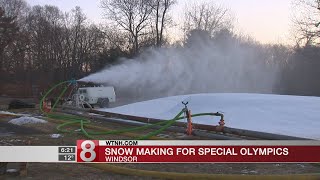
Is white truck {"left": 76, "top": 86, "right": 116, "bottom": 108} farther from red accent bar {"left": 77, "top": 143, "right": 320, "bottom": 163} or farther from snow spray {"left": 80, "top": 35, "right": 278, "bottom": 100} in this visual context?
red accent bar {"left": 77, "top": 143, "right": 320, "bottom": 163}

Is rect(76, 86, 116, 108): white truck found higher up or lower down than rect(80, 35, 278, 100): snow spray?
lower down

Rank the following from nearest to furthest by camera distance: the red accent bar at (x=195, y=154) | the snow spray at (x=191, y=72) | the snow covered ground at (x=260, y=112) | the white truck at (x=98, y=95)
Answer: the red accent bar at (x=195, y=154), the snow covered ground at (x=260, y=112), the snow spray at (x=191, y=72), the white truck at (x=98, y=95)

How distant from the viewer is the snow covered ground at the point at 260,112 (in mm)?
13594

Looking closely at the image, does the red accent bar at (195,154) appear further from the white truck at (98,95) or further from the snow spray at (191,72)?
the white truck at (98,95)

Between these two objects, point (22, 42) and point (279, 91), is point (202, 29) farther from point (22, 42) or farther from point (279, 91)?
point (22, 42)

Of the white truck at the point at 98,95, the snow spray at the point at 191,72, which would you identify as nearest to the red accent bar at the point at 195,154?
the snow spray at the point at 191,72

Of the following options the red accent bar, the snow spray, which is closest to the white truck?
the snow spray

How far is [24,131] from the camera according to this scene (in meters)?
14.0

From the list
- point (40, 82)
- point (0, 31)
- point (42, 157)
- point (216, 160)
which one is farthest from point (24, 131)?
point (0, 31)

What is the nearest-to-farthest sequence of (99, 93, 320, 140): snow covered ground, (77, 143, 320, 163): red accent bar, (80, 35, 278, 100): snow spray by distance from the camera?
(77, 143, 320, 163): red accent bar, (99, 93, 320, 140): snow covered ground, (80, 35, 278, 100): snow spray

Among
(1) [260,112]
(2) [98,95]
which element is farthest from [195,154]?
(2) [98,95]

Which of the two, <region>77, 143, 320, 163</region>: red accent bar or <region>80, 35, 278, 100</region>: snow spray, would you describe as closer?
<region>77, 143, 320, 163</region>: red accent bar

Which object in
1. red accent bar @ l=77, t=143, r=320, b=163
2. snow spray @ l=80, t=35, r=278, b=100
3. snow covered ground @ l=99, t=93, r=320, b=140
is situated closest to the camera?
red accent bar @ l=77, t=143, r=320, b=163

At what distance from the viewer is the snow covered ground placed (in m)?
13.6
